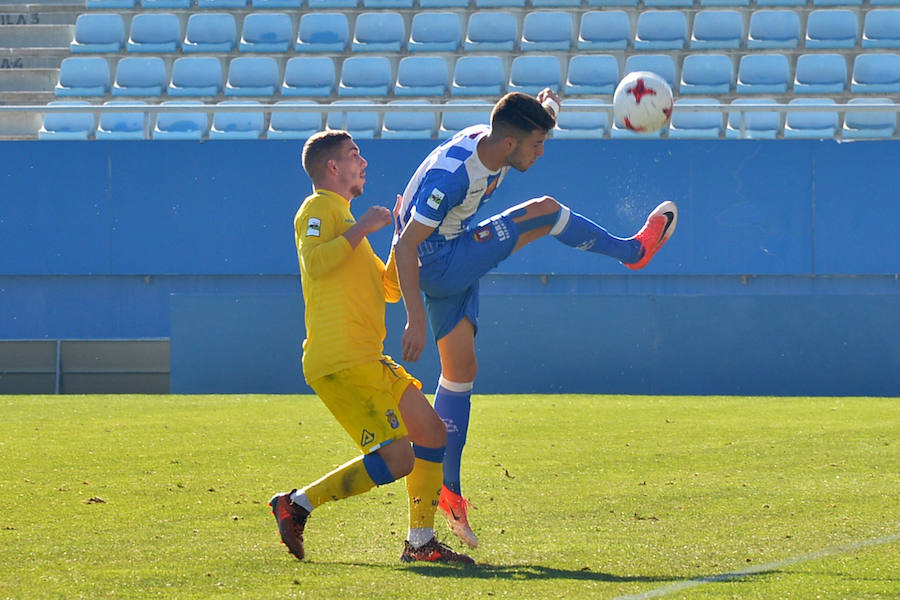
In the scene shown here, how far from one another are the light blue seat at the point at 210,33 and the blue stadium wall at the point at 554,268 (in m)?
3.52

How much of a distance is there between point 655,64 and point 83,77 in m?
7.77

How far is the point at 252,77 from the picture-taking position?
17.1 m

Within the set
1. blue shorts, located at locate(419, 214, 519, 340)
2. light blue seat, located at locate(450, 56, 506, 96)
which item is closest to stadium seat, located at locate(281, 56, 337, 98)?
light blue seat, located at locate(450, 56, 506, 96)

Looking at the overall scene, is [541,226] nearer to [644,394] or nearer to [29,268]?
[644,394]

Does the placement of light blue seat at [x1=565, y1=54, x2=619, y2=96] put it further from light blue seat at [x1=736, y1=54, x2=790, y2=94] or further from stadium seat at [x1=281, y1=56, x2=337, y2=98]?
stadium seat at [x1=281, y1=56, x2=337, y2=98]

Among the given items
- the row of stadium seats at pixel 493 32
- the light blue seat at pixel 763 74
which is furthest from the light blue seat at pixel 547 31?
the light blue seat at pixel 763 74

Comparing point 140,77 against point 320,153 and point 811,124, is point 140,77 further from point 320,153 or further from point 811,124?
point 320,153

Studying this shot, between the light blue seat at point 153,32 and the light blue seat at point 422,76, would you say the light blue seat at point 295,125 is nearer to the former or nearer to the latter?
the light blue seat at point 422,76

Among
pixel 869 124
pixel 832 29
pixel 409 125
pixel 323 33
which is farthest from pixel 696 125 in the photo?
pixel 323 33

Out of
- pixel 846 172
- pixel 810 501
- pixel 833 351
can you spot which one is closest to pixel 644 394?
pixel 833 351

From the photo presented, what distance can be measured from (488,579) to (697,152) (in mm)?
10739

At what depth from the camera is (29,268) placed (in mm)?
15062

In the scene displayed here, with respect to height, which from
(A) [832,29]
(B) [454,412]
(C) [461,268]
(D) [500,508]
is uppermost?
(A) [832,29]

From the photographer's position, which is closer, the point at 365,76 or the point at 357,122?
the point at 357,122
